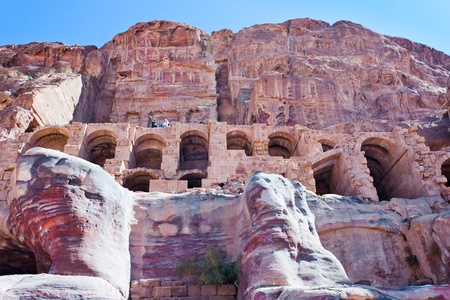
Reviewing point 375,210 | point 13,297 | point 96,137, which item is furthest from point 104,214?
point 96,137

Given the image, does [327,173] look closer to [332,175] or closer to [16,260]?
[332,175]

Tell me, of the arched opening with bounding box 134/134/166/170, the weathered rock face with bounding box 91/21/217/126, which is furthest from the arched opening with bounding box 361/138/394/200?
the weathered rock face with bounding box 91/21/217/126

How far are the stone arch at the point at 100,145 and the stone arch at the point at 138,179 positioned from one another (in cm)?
379

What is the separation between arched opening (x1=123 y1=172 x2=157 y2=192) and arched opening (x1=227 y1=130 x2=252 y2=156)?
6.59 metres

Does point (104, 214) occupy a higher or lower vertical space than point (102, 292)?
higher

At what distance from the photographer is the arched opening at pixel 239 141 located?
27.7 m

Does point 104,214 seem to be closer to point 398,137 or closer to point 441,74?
point 398,137

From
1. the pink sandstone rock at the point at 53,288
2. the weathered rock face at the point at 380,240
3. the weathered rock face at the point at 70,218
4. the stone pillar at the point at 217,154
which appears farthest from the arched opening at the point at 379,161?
the pink sandstone rock at the point at 53,288

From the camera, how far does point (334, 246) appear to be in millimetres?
15156

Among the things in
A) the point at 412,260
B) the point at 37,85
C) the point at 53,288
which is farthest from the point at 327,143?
the point at 37,85

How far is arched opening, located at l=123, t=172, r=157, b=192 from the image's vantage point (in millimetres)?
23203

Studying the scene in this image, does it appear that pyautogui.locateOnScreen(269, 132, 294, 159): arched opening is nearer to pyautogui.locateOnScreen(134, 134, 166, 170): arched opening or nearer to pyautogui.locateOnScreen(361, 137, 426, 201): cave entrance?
pyautogui.locateOnScreen(361, 137, 426, 201): cave entrance

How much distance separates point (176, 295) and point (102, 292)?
2.78m

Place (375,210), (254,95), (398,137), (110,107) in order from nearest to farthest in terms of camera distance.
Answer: (375,210) < (398,137) < (254,95) < (110,107)
